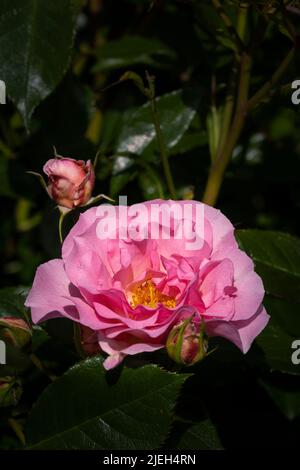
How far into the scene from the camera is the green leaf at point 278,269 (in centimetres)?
A: 97

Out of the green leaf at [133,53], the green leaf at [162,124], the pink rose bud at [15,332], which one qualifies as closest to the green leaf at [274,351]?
the pink rose bud at [15,332]

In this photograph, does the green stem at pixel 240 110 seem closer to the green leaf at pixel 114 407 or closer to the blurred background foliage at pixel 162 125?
the blurred background foliage at pixel 162 125

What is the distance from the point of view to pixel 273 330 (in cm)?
96

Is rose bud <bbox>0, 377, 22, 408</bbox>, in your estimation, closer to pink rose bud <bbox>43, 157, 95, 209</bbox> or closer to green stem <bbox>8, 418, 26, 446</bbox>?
green stem <bbox>8, 418, 26, 446</bbox>

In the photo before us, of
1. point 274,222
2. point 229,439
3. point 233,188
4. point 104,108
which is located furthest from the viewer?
point 274,222

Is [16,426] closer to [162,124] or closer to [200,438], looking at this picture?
[200,438]

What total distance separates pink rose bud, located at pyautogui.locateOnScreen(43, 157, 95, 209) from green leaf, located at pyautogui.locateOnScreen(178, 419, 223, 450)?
12.0 inches

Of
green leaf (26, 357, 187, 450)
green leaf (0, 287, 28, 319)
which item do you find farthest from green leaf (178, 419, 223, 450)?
green leaf (0, 287, 28, 319)

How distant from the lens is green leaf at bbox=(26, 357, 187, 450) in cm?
78

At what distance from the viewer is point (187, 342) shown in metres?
0.72

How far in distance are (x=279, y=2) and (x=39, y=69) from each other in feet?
1.02

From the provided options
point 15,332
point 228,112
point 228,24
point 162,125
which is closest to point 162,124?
point 162,125
